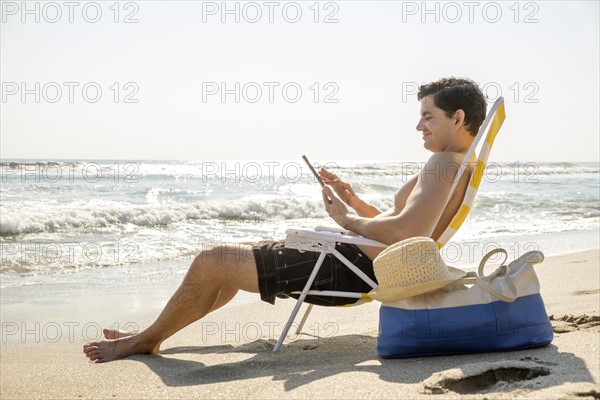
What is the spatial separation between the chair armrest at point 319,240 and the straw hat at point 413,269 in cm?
30

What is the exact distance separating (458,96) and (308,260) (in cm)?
115

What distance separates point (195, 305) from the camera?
3.56 meters

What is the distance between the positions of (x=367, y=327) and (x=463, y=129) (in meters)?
1.52

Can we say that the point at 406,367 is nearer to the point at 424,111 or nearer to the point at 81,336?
the point at 424,111

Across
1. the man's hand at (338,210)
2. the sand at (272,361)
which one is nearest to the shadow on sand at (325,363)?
the sand at (272,361)

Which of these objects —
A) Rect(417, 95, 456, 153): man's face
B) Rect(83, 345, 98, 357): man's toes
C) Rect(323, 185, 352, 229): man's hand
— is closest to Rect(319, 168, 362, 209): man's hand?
Rect(323, 185, 352, 229): man's hand

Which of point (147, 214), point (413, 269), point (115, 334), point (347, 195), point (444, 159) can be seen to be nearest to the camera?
point (413, 269)

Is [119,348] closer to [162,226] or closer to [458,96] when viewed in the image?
[458,96]

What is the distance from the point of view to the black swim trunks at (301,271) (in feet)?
11.6

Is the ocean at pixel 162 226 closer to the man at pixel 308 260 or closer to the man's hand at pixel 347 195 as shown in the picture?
the man at pixel 308 260

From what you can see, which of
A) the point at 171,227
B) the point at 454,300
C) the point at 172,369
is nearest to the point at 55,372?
the point at 172,369

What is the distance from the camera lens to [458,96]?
11.4 feet

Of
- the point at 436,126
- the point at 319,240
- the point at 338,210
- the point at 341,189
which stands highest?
the point at 436,126

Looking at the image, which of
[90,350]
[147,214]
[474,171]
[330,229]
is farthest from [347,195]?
[147,214]
